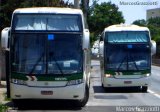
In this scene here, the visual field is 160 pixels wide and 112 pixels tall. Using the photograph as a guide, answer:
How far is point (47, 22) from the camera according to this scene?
58.4 ft

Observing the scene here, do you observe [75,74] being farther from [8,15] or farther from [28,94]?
[8,15]

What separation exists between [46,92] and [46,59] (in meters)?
1.08

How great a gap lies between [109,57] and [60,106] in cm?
737

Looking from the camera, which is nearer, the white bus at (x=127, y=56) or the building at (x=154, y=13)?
the white bus at (x=127, y=56)

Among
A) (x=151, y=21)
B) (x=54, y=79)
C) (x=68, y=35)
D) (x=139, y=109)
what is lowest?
(x=151, y=21)

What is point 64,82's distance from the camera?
56.3 feet

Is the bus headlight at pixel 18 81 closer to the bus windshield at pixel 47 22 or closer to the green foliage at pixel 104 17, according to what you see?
the bus windshield at pixel 47 22

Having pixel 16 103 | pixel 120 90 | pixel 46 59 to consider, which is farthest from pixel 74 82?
pixel 120 90

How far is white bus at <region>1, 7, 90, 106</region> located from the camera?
56.4ft

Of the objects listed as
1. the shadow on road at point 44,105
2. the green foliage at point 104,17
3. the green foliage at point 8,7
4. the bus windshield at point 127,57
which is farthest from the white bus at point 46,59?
the green foliage at point 104,17

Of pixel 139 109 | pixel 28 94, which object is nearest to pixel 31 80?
pixel 28 94

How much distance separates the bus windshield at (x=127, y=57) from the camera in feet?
83.6

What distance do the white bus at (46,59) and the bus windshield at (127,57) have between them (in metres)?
8.09

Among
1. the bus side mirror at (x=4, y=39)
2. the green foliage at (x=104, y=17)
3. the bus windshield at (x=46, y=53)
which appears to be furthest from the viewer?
the green foliage at (x=104, y=17)
